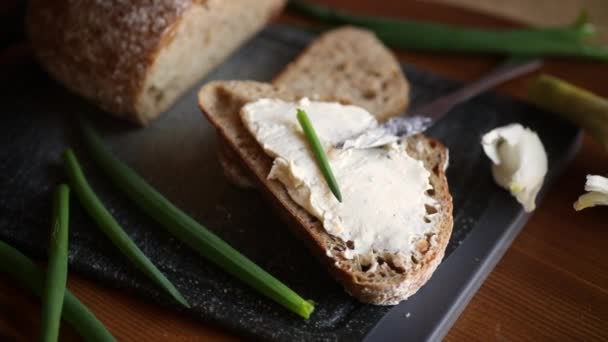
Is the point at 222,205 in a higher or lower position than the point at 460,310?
higher

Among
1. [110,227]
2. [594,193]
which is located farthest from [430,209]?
[110,227]

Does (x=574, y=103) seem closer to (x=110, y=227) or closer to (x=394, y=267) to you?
(x=394, y=267)

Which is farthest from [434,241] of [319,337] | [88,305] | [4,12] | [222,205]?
[4,12]

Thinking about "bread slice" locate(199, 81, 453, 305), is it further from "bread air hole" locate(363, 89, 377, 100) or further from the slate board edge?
"bread air hole" locate(363, 89, 377, 100)

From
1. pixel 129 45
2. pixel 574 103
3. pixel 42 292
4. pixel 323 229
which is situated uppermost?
pixel 129 45

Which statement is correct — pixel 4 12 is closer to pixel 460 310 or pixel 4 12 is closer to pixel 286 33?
pixel 286 33

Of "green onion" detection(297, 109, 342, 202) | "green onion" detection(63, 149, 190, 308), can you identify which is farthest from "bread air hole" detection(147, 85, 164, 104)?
"green onion" detection(297, 109, 342, 202)
